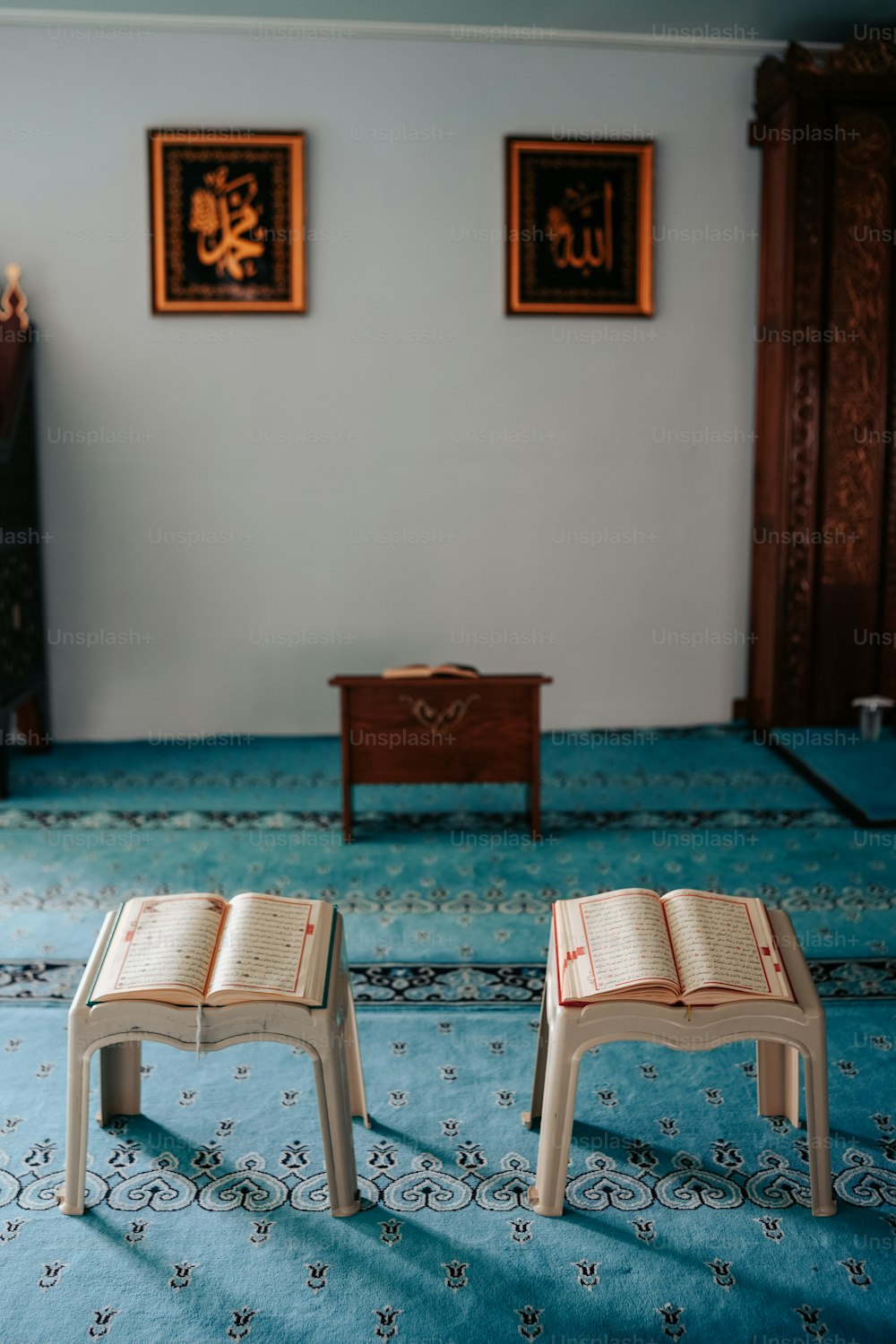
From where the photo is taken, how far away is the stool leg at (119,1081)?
2.51m

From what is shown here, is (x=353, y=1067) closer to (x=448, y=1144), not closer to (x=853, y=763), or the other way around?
(x=448, y=1144)

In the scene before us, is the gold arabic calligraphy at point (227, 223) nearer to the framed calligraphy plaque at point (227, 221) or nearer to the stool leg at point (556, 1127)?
the framed calligraphy plaque at point (227, 221)

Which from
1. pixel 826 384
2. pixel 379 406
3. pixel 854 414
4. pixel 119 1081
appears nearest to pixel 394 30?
pixel 379 406

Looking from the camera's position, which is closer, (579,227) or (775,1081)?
(775,1081)

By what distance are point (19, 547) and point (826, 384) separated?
3.79 m

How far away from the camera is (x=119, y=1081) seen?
2529mm

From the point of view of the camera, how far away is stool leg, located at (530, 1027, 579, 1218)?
213cm

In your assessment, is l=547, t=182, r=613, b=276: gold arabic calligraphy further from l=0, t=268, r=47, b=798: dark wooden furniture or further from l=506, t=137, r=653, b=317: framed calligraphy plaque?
l=0, t=268, r=47, b=798: dark wooden furniture

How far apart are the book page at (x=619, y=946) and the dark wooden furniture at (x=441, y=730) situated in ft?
6.64

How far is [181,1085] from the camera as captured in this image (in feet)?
8.77

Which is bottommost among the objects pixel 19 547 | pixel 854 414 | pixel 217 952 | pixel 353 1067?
pixel 353 1067

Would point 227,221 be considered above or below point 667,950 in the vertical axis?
above

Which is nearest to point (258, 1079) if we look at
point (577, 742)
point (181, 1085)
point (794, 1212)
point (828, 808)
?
point (181, 1085)

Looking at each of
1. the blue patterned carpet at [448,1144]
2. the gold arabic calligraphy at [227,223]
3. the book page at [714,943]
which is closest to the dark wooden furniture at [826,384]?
the blue patterned carpet at [448,1144]
